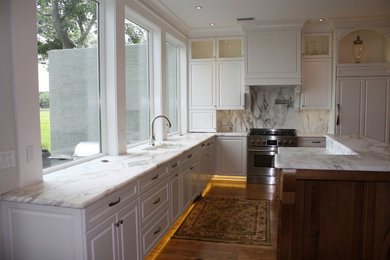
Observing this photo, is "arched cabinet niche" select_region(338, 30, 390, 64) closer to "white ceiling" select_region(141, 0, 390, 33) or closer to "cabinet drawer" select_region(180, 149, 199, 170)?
"white ceiling" select_region(141, 0, 390, 33)

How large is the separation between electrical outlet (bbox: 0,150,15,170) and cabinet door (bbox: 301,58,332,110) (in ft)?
15.1

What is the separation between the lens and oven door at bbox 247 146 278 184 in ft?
17.6

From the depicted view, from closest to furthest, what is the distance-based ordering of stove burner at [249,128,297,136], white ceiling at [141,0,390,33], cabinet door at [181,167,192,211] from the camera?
1. cabinet door at [181,167,192,211]
2. white ceiling at [141,0,390,33]
3. stove burner at [249,128,297,136]

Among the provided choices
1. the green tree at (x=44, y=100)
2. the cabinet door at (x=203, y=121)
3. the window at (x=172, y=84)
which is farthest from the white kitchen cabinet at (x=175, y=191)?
the cabinet door at (x=203, y=121)

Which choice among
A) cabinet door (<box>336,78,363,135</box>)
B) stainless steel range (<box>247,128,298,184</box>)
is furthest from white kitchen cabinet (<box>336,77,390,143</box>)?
stainless steel range (<box>247,128,298,184</box>)

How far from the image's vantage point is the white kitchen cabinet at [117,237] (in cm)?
179

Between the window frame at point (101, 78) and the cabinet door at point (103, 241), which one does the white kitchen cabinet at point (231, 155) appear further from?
the cabinet door at point (103, 241)

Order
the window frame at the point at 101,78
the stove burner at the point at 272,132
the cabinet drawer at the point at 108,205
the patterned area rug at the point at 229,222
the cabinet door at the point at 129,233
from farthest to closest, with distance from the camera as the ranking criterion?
the stove burner at the point at 272,132, the patterned area rug at the point at 229,222, the window frame at the point at 101,78, the cabinet door at the point at 129,233, the cabinet drawer at the point at 108,205

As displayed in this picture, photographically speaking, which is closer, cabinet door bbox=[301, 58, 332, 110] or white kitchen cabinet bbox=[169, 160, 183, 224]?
white kitchen cabinet bbox=[169, 160, 183, 224]

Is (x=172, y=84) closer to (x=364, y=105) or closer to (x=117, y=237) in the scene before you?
(x=364, y=105)

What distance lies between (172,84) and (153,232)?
126 inches

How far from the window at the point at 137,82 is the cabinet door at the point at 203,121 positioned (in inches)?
63.0

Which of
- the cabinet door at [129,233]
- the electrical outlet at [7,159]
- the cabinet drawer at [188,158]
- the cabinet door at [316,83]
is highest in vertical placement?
the cabinet door at [316,83]

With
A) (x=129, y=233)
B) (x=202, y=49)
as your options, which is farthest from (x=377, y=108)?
(x=129, y=233)
